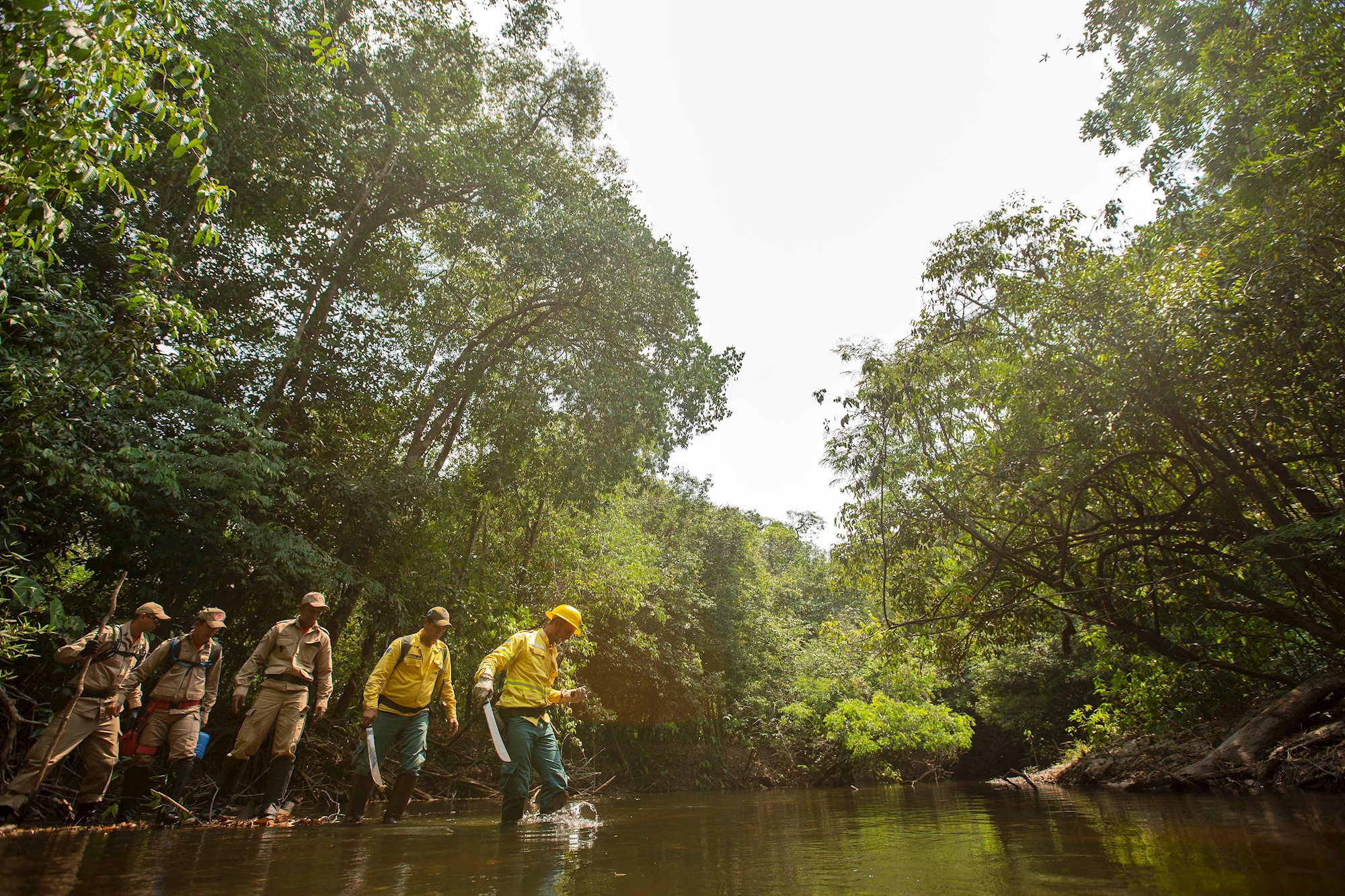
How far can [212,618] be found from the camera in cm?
571

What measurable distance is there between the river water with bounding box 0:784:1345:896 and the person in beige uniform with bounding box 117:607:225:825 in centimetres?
91

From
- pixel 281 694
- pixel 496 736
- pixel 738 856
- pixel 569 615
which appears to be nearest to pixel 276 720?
pixel 281 694

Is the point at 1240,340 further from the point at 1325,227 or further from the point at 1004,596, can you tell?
the point at 1004,596

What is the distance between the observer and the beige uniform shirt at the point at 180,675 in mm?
5637

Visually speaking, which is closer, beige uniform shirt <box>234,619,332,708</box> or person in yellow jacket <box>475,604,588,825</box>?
person in yellow jacket <box>475,604,588,825</box>

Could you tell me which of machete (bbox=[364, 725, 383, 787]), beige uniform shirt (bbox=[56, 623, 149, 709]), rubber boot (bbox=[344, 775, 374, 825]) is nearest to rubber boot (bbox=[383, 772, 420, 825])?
rubber boot (bbox=[344, 775, 374, 825])

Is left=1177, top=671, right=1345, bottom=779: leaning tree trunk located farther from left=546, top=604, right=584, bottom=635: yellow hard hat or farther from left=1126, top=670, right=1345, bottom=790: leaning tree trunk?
left=546, top=604, right=584, bottom=635: yellow hard hat

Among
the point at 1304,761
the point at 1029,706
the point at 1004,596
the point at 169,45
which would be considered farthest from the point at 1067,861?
the point at 1029,706

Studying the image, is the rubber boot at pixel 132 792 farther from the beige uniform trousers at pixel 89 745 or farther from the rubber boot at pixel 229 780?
the rubber boot at pixel 229 780

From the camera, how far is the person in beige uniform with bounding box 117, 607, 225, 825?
5.71 meters

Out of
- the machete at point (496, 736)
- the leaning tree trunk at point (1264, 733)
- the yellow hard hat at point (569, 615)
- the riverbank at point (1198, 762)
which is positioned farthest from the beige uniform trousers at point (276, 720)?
the leaning tree trunk at point (1264, 733)

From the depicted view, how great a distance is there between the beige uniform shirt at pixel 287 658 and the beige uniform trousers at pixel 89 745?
89 cm

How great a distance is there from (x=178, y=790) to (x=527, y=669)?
332 cm

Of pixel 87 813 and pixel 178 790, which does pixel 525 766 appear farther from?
pixel 87 813
